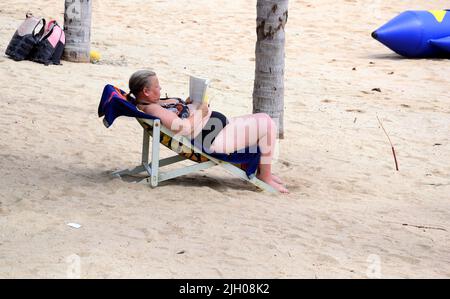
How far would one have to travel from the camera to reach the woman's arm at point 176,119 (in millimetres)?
5848

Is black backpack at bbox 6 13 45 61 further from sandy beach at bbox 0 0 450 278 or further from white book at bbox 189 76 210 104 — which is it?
white book at bbox 189 76 210 104

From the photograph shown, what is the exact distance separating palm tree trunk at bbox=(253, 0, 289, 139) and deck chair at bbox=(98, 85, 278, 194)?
1421 mm

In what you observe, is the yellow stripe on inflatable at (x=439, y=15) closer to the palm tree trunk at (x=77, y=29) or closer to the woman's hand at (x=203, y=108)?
the palm tree trunk at (x=77, y=29)

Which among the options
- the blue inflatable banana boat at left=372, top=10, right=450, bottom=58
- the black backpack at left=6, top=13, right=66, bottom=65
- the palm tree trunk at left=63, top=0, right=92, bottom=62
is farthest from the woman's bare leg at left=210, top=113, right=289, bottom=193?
the blue inflatable banana boat at left=372, top=10, right=450, bottom=58

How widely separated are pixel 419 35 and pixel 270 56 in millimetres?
5620

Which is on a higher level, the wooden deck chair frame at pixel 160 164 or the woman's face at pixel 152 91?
the woman's face at pixel 152 91

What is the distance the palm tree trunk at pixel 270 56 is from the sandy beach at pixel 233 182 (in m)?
0.45

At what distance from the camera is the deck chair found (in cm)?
579

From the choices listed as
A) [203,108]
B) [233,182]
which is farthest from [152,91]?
[233,182]

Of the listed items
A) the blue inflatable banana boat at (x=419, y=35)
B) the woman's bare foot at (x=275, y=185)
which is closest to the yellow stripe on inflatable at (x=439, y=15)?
the blue inflatable banana boat at (x=419, y=35)

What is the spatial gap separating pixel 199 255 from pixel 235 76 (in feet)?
20.7

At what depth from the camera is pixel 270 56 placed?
7293mm

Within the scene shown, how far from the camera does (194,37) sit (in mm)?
13750

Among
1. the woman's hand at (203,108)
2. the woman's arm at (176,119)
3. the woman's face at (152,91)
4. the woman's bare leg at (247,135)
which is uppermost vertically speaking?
the woman's face at (152,91)
